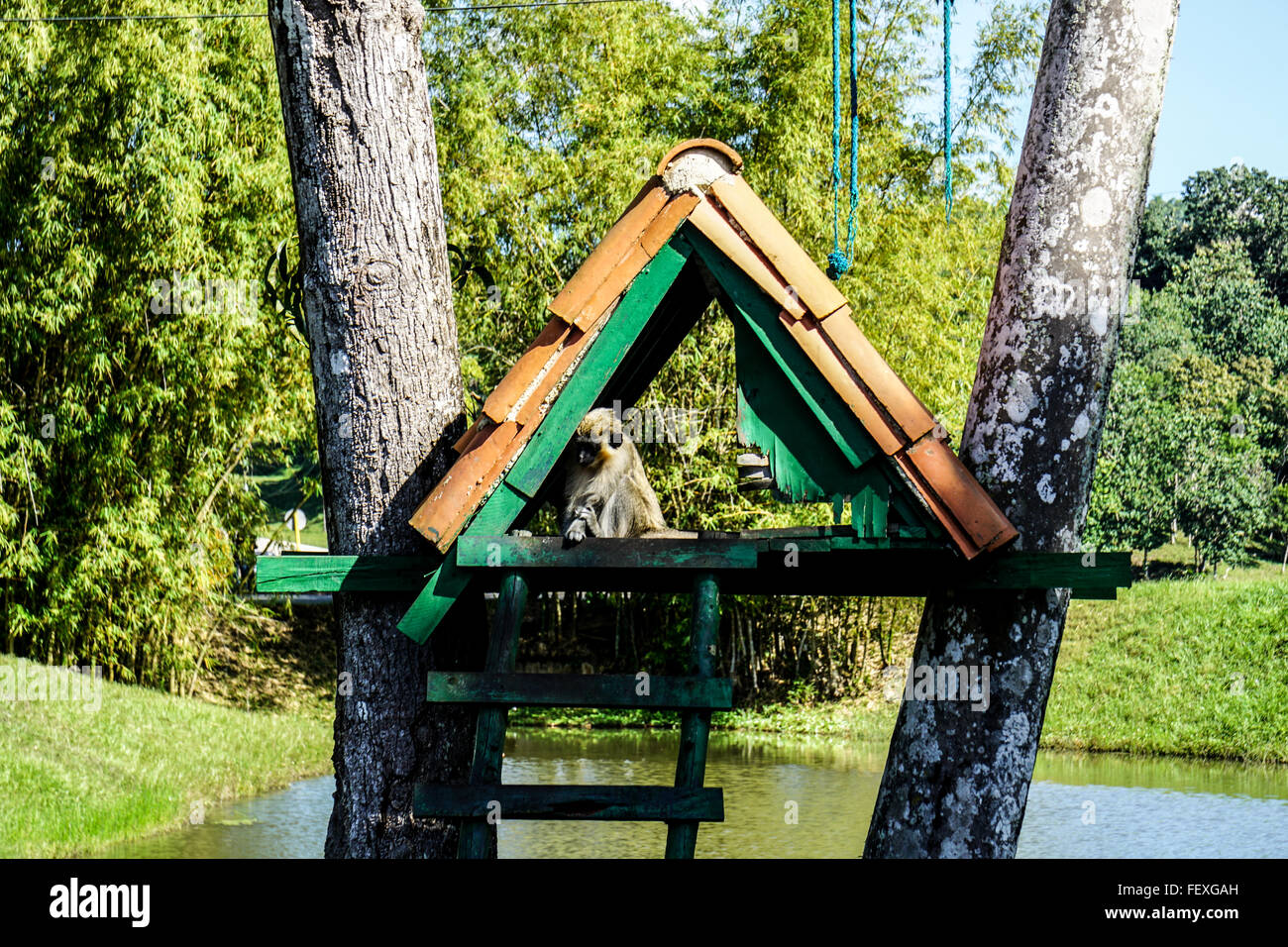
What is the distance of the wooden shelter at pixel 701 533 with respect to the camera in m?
2.64

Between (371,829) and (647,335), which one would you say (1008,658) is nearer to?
(647,335)

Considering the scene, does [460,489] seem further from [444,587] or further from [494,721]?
[494,721]

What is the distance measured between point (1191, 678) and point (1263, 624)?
1.46 metres

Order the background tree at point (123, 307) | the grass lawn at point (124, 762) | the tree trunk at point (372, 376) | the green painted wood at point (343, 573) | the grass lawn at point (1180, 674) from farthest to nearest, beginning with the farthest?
the grass lawn at point (1180, 674), the background tree at point (123, 307), the grass lawn at point (124, 762), the tree trunk at point (372, 376), the green painted wood at point (343, 573)

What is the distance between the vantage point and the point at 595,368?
2.86 m

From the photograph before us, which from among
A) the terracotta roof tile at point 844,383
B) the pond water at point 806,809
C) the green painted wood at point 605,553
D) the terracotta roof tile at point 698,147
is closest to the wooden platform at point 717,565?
the green painted wood at point 605,553

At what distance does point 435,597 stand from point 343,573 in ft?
1.16

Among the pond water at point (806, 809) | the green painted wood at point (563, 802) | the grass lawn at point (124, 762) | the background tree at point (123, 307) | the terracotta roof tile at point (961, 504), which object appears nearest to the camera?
the green painted wood at point (563, 802)

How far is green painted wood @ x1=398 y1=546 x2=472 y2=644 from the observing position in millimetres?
2838

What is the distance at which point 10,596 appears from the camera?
1184 centimetres

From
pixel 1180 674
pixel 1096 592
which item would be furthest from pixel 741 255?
pixel 1180 674

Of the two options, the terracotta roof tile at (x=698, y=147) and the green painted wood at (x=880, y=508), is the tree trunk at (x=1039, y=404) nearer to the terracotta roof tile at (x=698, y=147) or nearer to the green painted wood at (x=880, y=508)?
the green painted wood at (x=880, y=508)

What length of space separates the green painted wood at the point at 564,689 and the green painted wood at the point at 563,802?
188 millimetres

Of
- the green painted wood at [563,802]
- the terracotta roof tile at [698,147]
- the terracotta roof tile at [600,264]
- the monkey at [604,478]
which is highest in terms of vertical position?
the terracotta roof tile at [698,147]
